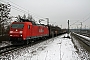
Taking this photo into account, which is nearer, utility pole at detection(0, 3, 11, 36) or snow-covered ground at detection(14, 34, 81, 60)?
snow-covered ground at detection(14, 34, 81, 60)

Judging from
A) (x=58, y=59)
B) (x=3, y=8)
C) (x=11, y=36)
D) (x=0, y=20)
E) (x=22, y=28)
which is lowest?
(x=58, y=59)

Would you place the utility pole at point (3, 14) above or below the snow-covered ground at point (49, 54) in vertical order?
above

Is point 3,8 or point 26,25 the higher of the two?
point 3,8

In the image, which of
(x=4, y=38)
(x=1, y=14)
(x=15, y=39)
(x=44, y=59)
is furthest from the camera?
(x=1, y=14)

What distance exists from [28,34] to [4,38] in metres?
7.42

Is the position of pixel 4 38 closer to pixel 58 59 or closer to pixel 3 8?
pixel 3 8

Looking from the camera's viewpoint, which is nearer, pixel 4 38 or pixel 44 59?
pixel 44 59

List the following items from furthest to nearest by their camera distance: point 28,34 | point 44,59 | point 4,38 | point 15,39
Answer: point 4,38 < point 28,34 < point 15,39 < point 44,59

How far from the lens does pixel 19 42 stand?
16344 mm

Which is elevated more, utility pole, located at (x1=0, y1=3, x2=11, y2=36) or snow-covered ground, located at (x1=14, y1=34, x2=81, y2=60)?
utility pole, located at (x1=0, y1=3, x2=11, y2=36)

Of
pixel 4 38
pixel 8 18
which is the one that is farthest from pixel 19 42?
pixel 8 18

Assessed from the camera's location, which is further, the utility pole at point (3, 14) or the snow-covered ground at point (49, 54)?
the utility pole at point (3, 14)

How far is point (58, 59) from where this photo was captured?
902cm

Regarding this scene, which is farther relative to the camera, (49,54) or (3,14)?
(3,14)
